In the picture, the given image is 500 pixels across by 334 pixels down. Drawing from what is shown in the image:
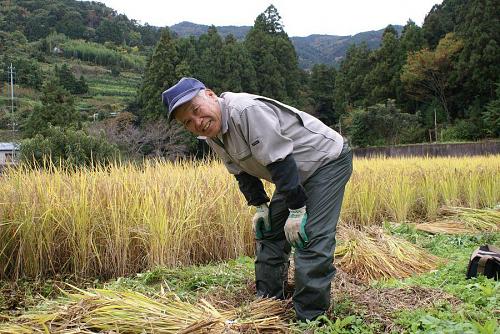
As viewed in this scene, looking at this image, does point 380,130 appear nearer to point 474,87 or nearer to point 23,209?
point 474,87

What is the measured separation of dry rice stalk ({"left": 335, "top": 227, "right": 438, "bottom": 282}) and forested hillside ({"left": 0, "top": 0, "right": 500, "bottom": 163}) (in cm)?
516

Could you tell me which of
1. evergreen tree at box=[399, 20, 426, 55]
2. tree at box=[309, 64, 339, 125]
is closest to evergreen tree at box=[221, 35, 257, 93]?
tree at box=[309, 64, 339, 125]

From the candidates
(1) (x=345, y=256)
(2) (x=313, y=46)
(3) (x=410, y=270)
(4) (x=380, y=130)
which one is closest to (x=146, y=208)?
(1) (x=345, y=256)

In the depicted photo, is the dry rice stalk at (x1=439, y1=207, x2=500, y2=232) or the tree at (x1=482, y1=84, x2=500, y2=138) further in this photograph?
the tree at (x1=482, y1=84, x2=500, y2=138)

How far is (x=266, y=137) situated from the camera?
2096 millimetres

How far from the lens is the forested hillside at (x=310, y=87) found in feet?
60.0

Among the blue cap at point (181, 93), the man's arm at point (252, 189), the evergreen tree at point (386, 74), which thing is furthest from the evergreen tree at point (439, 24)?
the blue cap at point (181, 93)

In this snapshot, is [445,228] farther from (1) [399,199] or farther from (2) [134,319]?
(2) [134,319]

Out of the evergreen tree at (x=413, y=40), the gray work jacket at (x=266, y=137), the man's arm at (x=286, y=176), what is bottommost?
the man's arm at (x=286, y=176)

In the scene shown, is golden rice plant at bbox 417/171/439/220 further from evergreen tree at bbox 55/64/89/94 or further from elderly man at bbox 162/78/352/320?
evergreen tree at bbox 55/64/89/94

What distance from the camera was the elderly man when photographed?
2.11 metres

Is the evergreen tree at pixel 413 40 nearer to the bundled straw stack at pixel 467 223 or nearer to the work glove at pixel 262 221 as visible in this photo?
the bundled straw stack at pixel 467 223

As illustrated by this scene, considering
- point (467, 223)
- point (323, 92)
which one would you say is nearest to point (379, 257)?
point (467, 223)

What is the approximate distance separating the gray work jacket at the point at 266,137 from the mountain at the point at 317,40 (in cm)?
10045
